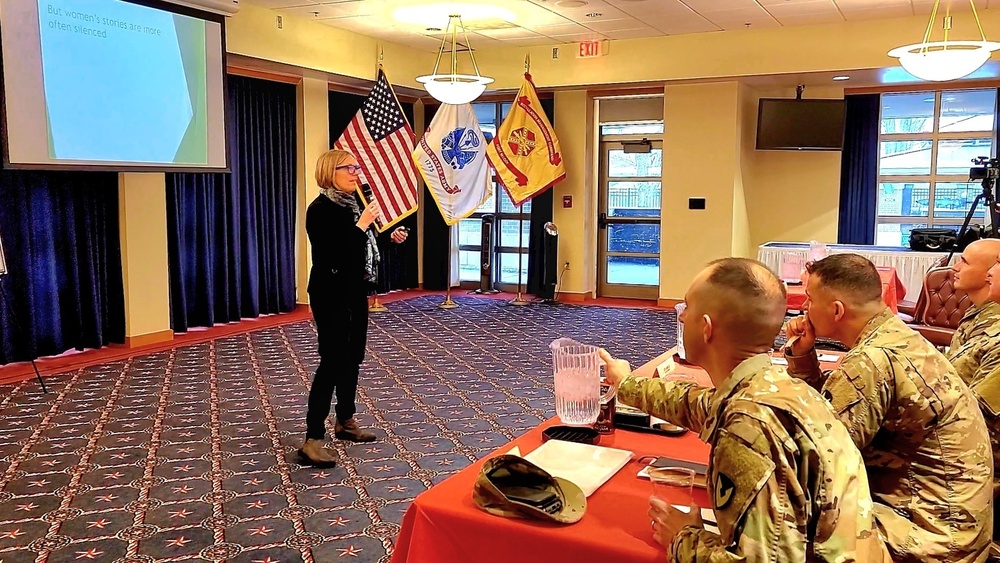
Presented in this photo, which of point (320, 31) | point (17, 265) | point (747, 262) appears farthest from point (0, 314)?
point (747, 262)

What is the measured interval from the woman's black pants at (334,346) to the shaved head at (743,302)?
2605 mm

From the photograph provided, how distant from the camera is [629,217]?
10.1 meters

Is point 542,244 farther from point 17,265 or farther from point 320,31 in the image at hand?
point 17,265

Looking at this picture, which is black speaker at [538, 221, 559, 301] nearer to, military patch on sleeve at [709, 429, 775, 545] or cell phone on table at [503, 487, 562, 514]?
cell phone on table at [503, 487, 562, 514]

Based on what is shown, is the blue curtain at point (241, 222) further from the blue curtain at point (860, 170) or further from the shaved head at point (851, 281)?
the blue curtain at point (860, 170)

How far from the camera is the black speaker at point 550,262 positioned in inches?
383

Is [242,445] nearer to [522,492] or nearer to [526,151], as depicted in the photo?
[522,492]

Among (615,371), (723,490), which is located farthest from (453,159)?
(723,490)

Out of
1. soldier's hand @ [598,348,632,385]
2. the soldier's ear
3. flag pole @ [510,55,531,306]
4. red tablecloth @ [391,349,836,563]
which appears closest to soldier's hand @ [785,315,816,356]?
the soldier's ear

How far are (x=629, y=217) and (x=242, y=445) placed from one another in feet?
22.2

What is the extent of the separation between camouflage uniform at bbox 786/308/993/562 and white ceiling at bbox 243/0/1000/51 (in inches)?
237

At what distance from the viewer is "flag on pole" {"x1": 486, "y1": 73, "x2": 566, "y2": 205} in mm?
9367

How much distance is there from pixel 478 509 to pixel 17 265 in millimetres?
5899

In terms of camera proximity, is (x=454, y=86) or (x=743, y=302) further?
(x=454, y=86)
